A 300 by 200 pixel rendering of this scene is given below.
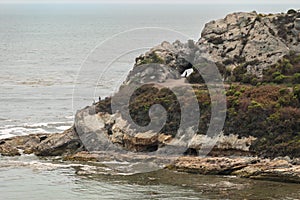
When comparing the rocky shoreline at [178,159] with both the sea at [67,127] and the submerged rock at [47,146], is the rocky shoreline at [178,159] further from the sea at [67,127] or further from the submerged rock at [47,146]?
the sea at [67,127]

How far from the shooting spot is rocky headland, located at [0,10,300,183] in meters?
48.3

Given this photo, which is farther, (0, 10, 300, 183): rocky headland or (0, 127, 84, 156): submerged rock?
(0, 127, 84, 156): submerged rock

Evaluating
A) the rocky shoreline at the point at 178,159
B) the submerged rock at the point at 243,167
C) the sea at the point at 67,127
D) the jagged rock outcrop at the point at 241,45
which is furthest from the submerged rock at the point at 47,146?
the jagged rock outcrop at the point at 241,45

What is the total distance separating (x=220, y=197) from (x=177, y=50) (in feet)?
86.8

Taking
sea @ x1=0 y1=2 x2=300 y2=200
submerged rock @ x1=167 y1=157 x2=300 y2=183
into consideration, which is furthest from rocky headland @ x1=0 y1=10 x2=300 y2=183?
sea @ x1=0 y1=2 x2=300 y2=200

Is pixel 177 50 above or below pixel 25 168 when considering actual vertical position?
above

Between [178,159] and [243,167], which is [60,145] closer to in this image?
[178,159]

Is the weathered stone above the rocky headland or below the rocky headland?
below

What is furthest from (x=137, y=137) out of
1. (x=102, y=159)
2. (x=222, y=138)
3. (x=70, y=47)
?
(x=70, y=47)

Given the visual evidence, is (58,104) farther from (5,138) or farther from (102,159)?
(102,159)

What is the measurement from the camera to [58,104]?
256 feet

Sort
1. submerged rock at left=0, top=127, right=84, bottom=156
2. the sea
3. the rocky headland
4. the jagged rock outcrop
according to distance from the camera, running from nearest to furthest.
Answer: the sea < the rocky headland < submerged rock at left=0, top=127, right=84, bottom=156 < the jagged rock outcrop

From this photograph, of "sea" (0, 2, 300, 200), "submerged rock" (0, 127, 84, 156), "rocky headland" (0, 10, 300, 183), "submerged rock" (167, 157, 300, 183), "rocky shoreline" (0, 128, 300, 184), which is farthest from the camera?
"submerged rock" (0, 127, 84, 156)

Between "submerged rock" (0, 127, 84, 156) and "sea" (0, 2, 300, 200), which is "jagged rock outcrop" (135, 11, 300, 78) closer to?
"sea" (0, 2, 300, 200)
